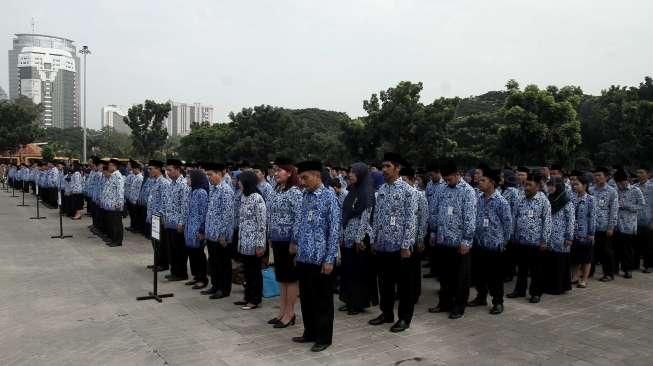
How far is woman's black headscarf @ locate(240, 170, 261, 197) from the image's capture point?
6.75m

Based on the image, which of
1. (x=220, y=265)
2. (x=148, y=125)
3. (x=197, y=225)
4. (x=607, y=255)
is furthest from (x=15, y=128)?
(x=607, y=255)

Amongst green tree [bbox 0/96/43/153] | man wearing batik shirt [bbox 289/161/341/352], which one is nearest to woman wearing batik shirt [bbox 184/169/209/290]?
man wearing batik shirt [bbox 289/161/341/352]

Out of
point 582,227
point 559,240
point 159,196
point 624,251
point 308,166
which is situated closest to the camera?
point 308,166

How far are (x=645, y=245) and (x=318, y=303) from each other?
8261 mm

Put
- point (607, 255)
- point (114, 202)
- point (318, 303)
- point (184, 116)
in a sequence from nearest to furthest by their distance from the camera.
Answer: point (318, 303) < point (607, 255) < point (114, 202) < point (184, 116)

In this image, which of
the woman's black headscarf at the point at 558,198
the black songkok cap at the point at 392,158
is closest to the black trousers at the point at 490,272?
the woman's black headscarf at the point at 558,198

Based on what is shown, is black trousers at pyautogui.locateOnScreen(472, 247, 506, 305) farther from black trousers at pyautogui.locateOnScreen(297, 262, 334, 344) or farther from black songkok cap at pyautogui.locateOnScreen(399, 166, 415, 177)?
black trousers at pyautogui.locateOnScreen(297, 262, 334, 344)

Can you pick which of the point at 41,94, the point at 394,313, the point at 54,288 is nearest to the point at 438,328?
the point at 394,313

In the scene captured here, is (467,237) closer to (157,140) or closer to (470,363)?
(470,363)

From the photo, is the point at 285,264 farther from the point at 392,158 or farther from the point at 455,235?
the point at 455,235

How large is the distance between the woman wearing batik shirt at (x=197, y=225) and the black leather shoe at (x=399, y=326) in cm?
349

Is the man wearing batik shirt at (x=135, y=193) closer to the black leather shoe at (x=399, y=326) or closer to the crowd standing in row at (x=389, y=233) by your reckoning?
the crowd standing in row at (x=389, y=233)

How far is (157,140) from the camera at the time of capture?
4309 centimetres

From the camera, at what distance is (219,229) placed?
7.36m
